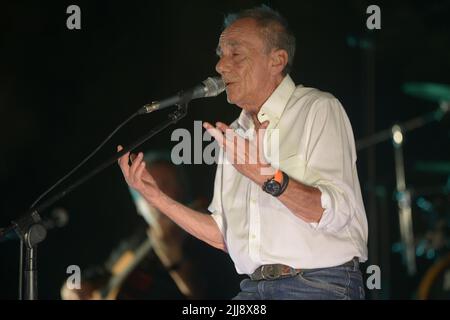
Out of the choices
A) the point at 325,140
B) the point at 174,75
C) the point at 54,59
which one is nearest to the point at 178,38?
the point at 174,75

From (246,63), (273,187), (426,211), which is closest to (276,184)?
(273,187)

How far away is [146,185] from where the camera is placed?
249 cm

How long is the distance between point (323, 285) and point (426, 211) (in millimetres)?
1686

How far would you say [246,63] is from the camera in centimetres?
252

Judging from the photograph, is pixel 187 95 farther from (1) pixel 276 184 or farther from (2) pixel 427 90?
(2) pixel 427 90

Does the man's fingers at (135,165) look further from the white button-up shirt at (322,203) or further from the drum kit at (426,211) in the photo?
the drum kit at (426,211)

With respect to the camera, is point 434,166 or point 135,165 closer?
point 135,165

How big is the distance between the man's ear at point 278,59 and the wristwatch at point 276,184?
2.08 ft

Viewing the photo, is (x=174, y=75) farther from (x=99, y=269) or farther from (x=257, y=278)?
(x=257, y=278)

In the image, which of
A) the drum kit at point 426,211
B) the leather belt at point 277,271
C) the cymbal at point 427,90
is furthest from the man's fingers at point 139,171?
the cymbal at point 427,90

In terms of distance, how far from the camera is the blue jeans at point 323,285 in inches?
86.4

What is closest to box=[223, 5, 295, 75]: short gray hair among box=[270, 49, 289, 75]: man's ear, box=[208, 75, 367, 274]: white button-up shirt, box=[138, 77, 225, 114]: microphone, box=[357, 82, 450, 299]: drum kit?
box=[270, 49, 289, 75]: man's ear

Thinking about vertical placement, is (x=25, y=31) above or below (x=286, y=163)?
above
